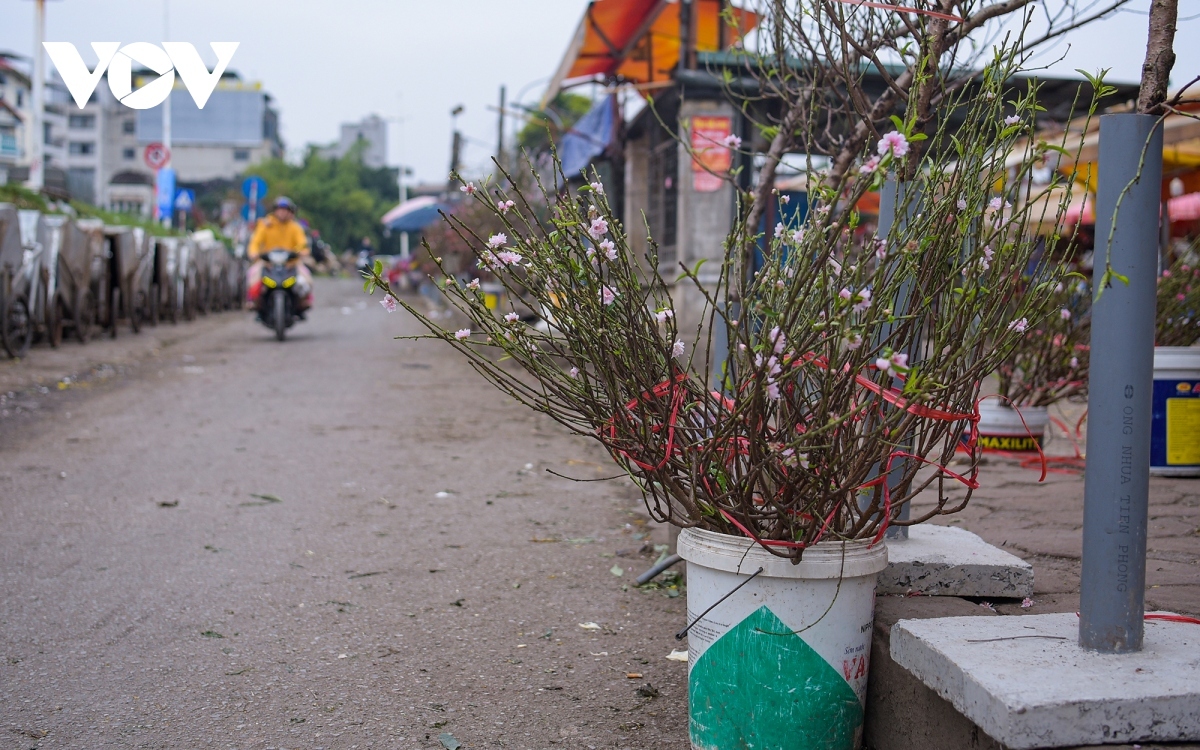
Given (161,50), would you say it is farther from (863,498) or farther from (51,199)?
(51,199)

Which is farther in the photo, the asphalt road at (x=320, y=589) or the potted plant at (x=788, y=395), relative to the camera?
the asphalt road at (x=320, y=589)

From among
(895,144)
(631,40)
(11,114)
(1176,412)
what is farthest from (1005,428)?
(11,114)

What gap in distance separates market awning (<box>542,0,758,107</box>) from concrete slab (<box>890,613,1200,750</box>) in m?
8.79

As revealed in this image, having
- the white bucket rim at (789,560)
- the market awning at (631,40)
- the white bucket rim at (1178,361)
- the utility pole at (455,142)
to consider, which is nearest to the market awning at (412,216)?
the utility pole at (455,142)

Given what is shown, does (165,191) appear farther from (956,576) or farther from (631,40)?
(956,576)

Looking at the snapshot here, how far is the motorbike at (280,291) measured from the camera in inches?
525

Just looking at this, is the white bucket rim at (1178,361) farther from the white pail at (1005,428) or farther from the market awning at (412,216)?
the market awning at (412,216)

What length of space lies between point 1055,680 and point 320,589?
2491 mm

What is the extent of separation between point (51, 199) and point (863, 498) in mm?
15141

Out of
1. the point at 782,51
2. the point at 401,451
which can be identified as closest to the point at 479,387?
the point at 401,451

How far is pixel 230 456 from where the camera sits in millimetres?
5973

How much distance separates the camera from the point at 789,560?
2064 millimetres

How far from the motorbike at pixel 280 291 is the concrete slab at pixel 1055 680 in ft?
40.3

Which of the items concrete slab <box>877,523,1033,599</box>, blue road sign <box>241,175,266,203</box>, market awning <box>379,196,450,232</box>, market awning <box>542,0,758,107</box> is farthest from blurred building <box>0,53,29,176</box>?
concrete slab <box>877,523,1033,599</box>
